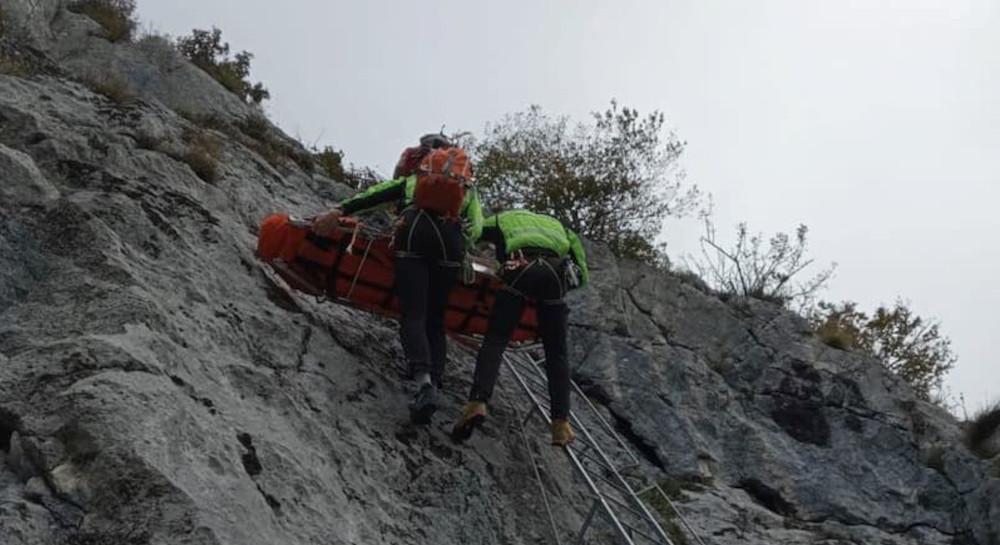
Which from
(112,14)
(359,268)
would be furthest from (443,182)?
(112,14)

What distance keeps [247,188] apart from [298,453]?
433 cm

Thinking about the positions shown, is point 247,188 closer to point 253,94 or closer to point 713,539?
point 713,539

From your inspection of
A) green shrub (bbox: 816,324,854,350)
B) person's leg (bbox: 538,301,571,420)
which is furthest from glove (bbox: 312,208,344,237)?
green shrub (bbox: 816,324,854,350)

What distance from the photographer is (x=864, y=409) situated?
41.4 feet

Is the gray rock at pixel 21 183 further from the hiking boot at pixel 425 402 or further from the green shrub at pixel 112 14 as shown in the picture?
the green shrub at pixel 112 14

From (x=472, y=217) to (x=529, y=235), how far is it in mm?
441

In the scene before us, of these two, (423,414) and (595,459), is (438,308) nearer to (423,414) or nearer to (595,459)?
(423,414)

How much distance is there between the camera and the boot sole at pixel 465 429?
7668 mm

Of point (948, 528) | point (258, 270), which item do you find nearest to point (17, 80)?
point (258, 270)

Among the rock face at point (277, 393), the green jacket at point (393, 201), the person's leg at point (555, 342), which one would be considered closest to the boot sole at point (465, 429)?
the rock face at point (277, 393)

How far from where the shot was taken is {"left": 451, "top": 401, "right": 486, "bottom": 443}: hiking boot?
7.61m

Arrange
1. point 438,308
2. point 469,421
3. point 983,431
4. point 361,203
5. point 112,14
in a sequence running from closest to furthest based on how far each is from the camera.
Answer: point 469,421
point 438,308
point 361,203
point 983,431
point 112,14

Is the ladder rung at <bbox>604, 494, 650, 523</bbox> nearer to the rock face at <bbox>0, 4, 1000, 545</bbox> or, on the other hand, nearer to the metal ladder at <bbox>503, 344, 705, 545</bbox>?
the metal ladder at <bbox>503, 344, 705, 545</bbox>

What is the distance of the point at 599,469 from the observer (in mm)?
9781
